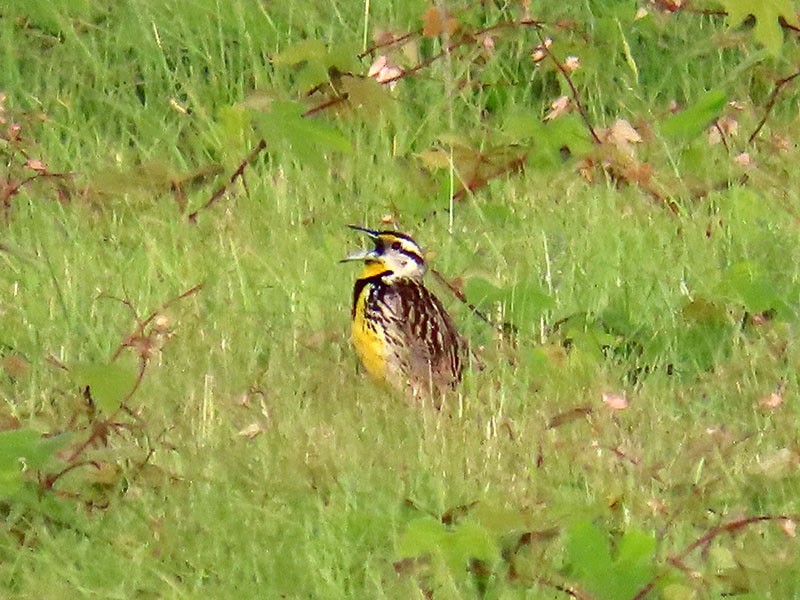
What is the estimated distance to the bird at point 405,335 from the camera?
5.86 m

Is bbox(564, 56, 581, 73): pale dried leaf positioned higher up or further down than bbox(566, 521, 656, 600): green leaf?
further down

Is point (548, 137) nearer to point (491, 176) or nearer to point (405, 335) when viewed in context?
point (491, 176)

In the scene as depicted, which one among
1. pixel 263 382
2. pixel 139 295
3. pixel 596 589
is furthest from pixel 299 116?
pixel 596 589

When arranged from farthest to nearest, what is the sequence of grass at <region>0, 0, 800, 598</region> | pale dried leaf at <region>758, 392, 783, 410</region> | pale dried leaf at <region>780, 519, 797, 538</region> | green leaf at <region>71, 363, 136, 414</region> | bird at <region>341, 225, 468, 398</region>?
bird at <region>341, 225, 468, 398</region>
pale dried leaf at <region>758, 392, 783, 410</region>
green leaf at <region>71, 363, 136, 414</region>
grass at <region>0, 0, 800, 598</region>
pale dried leaf at <region>780, 519, 797, 538</region>

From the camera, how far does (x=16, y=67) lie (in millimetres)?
8305

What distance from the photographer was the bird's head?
6449 mm

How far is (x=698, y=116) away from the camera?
7.54 meters

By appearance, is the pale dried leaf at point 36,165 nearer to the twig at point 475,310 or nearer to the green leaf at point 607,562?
the twig at point 475,310

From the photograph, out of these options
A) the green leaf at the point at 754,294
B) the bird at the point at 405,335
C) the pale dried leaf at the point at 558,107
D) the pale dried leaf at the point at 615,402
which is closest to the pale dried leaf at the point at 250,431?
the bird at the point at 405,335

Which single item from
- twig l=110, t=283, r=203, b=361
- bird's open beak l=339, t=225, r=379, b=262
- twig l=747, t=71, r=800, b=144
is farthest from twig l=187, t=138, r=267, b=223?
twig l=747, t=71, r=800, b=144

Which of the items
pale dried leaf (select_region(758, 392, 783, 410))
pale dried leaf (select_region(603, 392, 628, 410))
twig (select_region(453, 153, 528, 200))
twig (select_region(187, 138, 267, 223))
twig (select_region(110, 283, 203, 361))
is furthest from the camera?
twig (select_region(453, 153, 528, 200))

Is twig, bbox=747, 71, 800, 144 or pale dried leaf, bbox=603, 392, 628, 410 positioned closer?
pale dried leaf, bbox=603, 392, 628, 410

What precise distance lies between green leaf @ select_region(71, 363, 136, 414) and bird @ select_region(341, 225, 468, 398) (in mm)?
980

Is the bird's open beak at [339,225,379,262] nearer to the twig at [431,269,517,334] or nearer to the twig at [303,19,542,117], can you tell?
the twig at [431,269,517,334]
